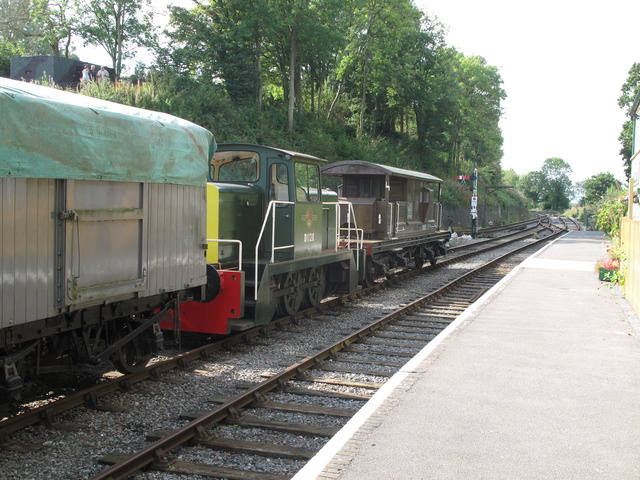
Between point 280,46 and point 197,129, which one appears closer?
point 197,129

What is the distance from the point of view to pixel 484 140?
5712 cm

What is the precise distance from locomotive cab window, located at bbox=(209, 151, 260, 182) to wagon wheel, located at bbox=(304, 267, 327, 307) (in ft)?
7.72

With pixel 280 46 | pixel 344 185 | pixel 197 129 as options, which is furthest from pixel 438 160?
pixel 197 129

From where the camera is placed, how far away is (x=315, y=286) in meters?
11.5

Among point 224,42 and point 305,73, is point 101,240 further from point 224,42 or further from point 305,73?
point 305,73

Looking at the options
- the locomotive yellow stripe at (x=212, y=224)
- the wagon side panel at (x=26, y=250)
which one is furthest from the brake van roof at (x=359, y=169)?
the wagon side panel at (x=26, y=250)

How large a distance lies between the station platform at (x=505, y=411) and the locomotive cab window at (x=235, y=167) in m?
4.10

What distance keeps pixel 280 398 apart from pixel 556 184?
141014 mm

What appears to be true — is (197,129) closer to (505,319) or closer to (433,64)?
(505,319)

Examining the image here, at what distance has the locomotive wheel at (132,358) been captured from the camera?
656cm

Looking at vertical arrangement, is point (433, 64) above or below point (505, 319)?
above

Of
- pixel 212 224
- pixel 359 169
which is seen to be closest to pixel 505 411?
pixel 212 224

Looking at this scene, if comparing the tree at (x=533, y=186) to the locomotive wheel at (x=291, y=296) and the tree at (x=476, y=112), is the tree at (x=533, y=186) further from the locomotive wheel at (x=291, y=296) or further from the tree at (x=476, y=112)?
the locomotive wheel at (x=291, y=296)

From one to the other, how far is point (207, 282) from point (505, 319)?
5.22 metres
